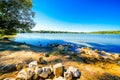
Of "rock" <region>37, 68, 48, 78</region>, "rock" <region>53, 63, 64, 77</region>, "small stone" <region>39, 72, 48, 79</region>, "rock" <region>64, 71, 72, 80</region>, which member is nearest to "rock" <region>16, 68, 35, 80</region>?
"rock" <region>37, 68, 48, 78</region>

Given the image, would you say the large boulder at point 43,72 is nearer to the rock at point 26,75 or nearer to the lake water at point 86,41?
the rock at point 26,75

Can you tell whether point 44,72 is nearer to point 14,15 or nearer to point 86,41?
point 14,15

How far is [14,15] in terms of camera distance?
914 inches

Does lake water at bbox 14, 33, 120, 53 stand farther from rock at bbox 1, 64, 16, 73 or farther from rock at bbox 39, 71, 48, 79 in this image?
rock at bbox 1, 64, 16, 73

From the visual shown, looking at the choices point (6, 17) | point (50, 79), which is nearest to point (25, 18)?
point (6, 17)

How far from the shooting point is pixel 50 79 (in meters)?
6.07

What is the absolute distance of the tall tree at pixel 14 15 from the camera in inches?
875

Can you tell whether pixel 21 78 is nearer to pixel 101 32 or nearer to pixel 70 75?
pixel 70 75

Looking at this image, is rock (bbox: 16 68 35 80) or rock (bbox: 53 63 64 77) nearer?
rock (bbox: 16 68 35 80)

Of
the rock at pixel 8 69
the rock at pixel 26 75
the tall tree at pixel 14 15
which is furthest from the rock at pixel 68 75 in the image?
the tall tree at pixel 14 15

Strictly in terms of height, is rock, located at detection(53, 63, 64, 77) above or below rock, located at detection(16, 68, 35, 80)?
above

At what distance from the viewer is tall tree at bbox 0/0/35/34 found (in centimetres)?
2221

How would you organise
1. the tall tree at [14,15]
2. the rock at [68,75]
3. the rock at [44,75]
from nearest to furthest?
1. the rock at [68,75]
2. the rock at [44,75]
3. the tall tree at [14,15]

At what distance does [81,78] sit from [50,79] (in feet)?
4.79
